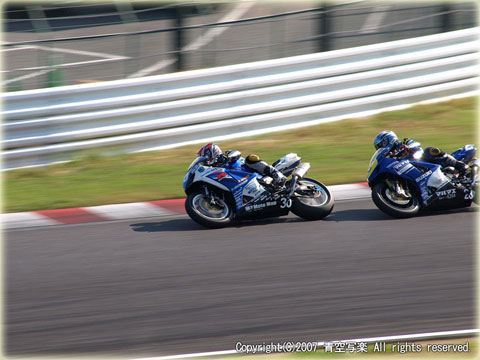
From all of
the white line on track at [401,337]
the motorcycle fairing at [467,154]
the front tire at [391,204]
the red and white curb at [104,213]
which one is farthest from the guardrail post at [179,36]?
the white line on track at [401,337]

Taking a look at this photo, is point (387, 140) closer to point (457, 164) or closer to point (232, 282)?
point (457, 164)

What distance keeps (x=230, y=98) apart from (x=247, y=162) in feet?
11.0

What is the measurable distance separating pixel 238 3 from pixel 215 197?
701 centimetres

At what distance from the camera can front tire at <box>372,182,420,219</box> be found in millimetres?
7352

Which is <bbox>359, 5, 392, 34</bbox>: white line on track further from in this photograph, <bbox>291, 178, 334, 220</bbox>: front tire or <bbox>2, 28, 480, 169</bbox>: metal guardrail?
<bbox>291, 178, 334, 220</bbox>: front tire

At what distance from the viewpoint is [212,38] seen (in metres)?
11.2

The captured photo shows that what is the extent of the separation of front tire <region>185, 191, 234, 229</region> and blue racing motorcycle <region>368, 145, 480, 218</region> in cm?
170

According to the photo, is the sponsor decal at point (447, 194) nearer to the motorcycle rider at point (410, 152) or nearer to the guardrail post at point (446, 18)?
the motorcycle rider at point (410, 152)

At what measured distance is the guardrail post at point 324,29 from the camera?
11.5 metres

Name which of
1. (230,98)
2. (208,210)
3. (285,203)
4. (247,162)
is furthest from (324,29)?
(208,210)

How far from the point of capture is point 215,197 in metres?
7.46

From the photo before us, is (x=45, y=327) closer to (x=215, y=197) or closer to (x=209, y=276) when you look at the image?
(x=209, y=276)

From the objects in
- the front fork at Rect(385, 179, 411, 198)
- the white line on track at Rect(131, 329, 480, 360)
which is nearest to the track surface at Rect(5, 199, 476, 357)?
the white line on track at Rect(131, 329, 480, 360)

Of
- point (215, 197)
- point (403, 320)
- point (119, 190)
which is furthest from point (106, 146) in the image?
point (403, 320)
